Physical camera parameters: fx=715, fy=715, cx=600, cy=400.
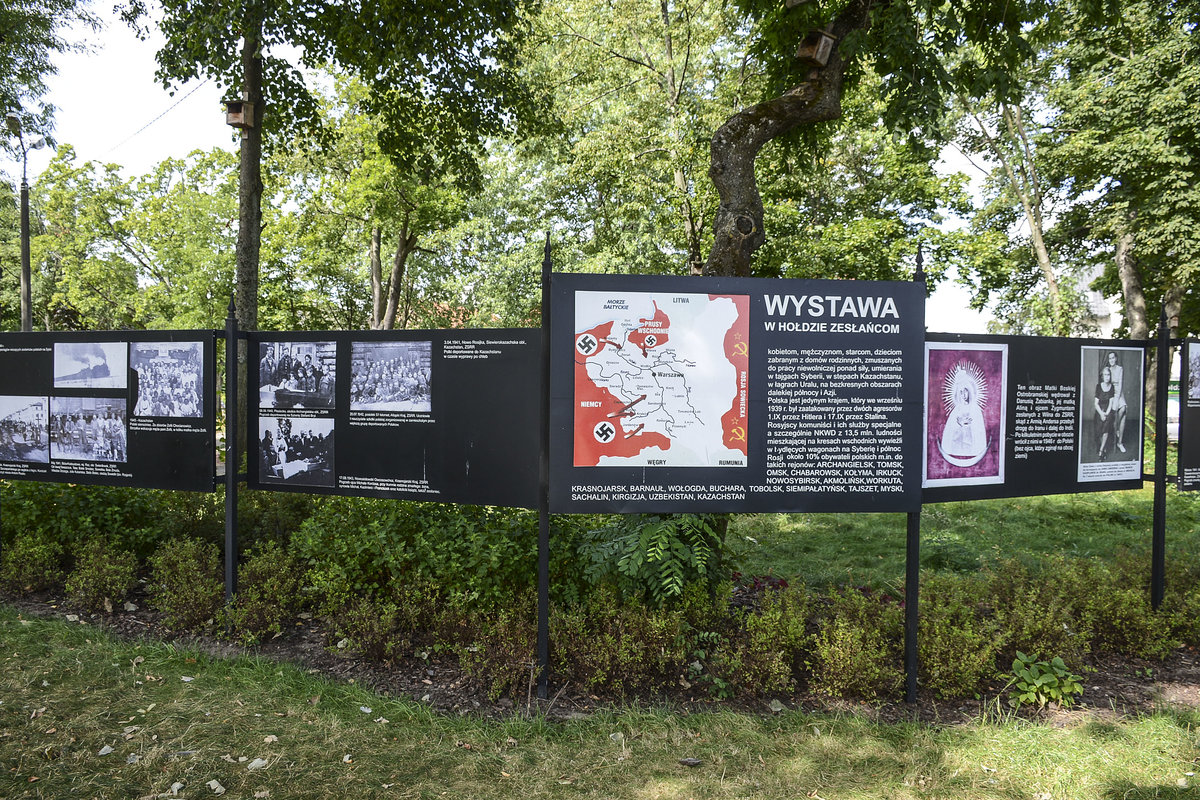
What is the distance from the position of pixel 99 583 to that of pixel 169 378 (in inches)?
67.8

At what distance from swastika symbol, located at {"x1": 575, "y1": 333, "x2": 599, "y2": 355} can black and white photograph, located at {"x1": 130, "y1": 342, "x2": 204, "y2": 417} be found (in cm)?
313

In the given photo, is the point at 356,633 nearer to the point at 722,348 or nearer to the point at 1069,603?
the point at 722,348

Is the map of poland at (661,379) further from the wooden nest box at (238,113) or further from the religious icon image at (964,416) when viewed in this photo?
the wooden nest box at (238,113)

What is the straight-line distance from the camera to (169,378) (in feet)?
18.4

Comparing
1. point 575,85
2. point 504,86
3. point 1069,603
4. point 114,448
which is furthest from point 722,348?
point 575,85

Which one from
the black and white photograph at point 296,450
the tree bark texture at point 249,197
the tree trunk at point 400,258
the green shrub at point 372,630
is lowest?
the green shrub at point 372,630

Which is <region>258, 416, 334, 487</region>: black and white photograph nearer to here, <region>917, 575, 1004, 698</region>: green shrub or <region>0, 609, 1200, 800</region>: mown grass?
<region>0, 609, 1200, 800</region>: mown grass

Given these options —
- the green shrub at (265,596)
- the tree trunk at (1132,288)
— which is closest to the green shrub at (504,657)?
the green shrub at (265,596)

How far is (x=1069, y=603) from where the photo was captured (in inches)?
207

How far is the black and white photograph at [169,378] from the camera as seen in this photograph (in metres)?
5.52

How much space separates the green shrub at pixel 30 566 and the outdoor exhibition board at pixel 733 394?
4.77 meters

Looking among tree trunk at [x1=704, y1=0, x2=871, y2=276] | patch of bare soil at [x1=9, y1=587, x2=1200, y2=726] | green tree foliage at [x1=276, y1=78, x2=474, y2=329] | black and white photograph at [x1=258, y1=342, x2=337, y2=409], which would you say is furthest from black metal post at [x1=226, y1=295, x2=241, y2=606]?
green tree foliage at [x1=276, y1=78, x2=474, y2=329]

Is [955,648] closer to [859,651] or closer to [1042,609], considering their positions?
[859,651]

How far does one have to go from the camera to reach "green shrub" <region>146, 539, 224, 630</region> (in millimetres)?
5281
